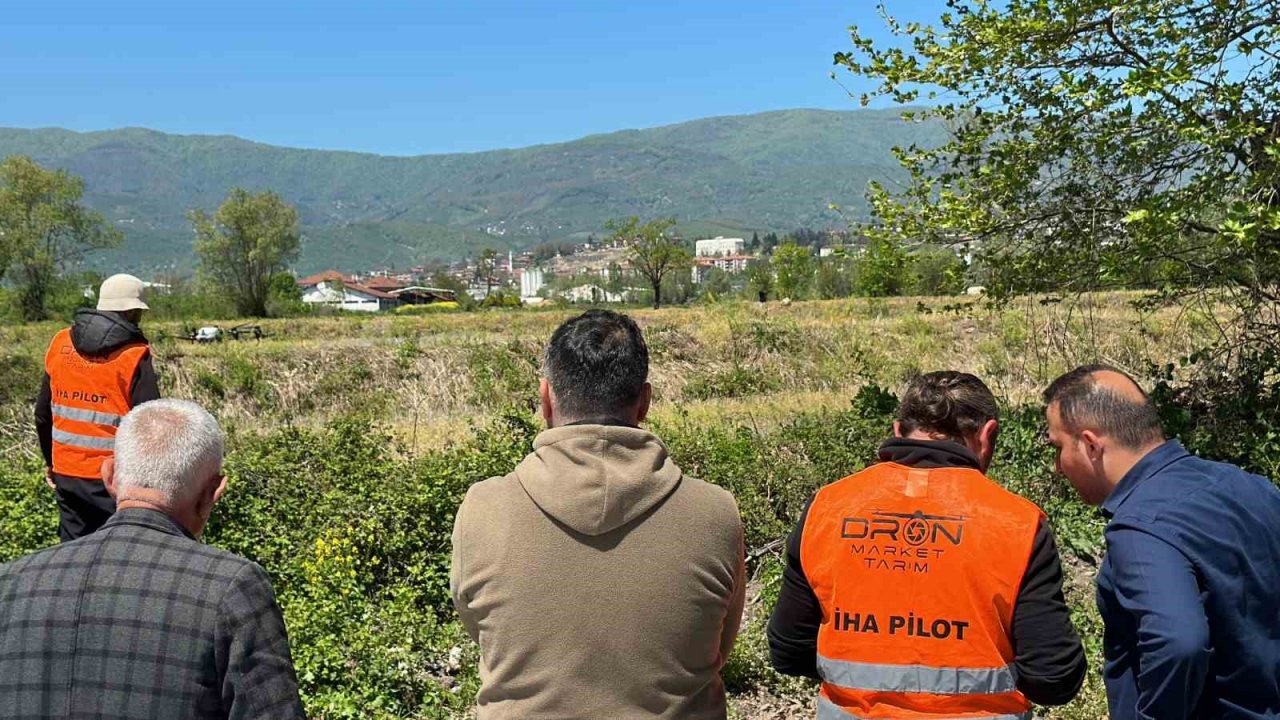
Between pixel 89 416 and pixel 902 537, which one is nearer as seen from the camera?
pixel 902 537

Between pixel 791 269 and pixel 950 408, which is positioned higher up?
pixel 950 408

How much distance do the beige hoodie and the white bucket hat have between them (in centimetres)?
449

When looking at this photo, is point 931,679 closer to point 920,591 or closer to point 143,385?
point 920,591

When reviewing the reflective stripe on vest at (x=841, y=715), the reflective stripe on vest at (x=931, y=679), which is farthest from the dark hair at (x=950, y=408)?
the reflective stripe on vest at (x=841, y=715)

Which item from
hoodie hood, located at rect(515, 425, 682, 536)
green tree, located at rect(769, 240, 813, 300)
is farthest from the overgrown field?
green tree, located at rect(769, 240, 813, 300)

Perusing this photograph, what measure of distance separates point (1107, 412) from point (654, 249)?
86007 millimetres

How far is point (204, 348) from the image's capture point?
22062mm

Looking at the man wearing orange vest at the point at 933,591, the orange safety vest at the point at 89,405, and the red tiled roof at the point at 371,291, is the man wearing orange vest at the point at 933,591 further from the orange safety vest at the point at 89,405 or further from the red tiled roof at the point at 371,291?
the red tiled roof at the point at 371,291

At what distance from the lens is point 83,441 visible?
618 cm

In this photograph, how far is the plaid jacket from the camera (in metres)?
2.54

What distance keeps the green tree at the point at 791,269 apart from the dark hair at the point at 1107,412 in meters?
58.2

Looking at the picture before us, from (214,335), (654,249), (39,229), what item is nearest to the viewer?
(214,335)

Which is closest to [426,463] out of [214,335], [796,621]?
[796,621]

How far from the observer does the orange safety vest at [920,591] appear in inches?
114
